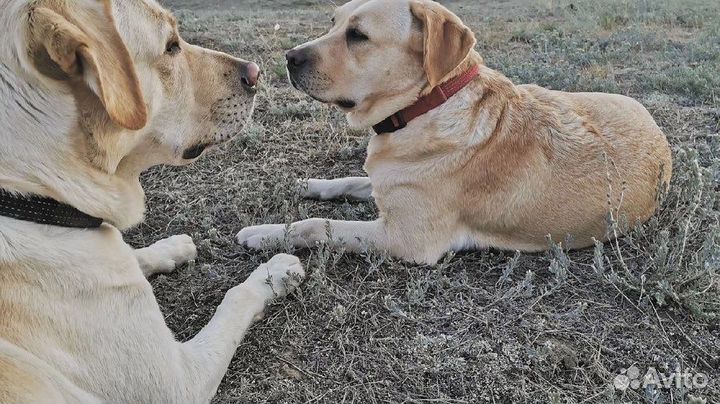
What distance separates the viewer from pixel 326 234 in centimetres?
301

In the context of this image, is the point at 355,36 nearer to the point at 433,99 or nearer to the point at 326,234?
the point at 433,99

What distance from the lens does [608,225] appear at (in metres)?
2.89

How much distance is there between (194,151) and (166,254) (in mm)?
725

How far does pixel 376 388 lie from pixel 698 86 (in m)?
4.59

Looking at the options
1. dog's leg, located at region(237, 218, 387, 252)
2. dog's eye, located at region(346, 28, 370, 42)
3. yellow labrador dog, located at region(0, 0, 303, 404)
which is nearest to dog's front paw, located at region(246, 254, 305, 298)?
dog's leg, located at region(237, 218, 387, 252)

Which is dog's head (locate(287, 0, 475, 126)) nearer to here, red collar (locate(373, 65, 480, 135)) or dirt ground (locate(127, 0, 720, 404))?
red collar (locate(373, 65, 480, 135))

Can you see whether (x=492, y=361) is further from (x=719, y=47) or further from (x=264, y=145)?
(x=719, y=47)

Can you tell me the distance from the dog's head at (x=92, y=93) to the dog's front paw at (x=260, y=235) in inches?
32.0

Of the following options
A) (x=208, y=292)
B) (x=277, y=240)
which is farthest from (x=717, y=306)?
(x=208, y=292)

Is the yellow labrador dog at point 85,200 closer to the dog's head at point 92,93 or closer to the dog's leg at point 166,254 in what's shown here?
the dog's head at point 92,93

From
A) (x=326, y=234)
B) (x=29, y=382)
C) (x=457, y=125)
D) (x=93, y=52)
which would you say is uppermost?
(x=93, y=52)

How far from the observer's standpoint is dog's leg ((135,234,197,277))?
2.86 m

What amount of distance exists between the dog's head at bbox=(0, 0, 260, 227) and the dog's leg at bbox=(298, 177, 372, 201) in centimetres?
132
